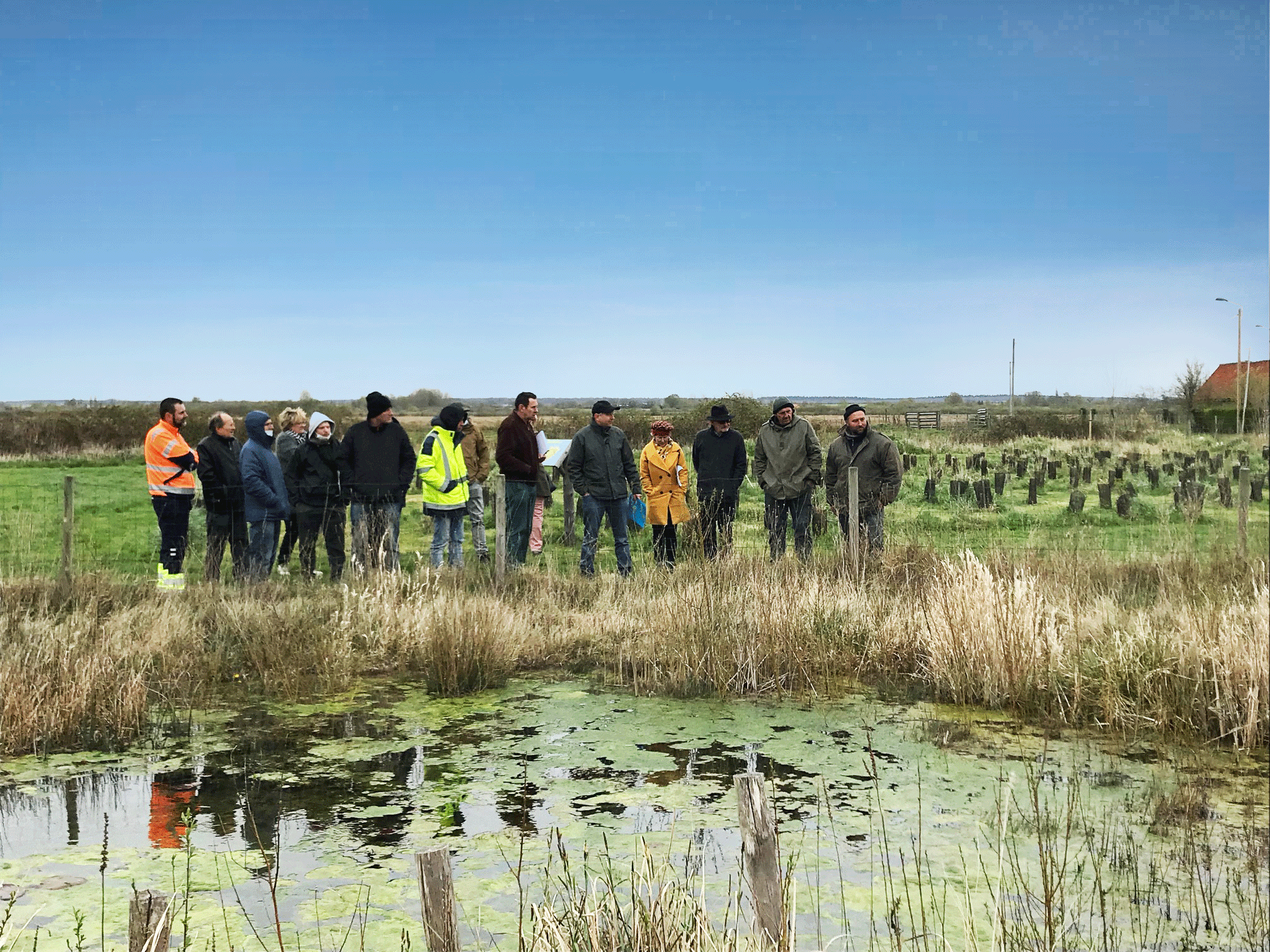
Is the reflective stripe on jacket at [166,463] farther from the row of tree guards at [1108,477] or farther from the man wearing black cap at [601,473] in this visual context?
the row of tree guards at [1108,477]

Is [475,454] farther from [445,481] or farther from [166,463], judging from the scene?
[166,463]

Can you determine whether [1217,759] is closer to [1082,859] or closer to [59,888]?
[1082,859]

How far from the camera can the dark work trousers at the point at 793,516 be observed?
10305mm

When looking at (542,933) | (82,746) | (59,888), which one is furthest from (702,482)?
(542,933)

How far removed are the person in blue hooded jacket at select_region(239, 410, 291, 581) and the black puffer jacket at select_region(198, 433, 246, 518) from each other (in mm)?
123

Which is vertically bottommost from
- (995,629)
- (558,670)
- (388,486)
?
(558,670)

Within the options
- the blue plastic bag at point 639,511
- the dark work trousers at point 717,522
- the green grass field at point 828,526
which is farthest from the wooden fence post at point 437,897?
the blue plastic bag at point 639,511

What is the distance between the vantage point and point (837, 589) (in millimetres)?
8422

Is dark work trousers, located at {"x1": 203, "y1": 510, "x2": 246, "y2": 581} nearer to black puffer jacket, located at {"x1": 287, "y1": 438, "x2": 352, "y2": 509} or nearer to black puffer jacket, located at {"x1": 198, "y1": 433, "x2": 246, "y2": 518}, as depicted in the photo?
black puffer jacket, located at {"x1": 198, "y1": 433, "x2": 246, "y2": 518}

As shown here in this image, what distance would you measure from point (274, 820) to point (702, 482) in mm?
6162

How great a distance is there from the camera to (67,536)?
31.8 feet

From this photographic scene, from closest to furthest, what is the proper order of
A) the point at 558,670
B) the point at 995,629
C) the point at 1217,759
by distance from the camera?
1. the point at 1217,759
2. the point at 995,629
3. the point at 558,670

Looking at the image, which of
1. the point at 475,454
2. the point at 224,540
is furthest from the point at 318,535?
the point at 475,454

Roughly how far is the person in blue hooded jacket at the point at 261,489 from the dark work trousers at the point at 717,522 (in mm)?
3592
